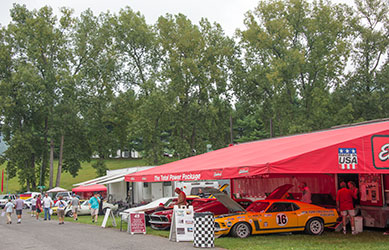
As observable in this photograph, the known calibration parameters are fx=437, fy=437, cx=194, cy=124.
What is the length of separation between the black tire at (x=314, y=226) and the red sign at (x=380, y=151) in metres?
2.95

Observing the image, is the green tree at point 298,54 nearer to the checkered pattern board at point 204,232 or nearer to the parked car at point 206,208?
the parked car at point 206,208

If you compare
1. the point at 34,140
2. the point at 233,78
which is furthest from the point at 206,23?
the point at 34,140

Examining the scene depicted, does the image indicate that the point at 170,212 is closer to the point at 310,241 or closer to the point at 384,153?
the point at 310,241

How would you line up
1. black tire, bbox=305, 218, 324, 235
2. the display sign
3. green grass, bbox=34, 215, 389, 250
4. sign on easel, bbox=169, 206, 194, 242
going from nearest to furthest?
green grass, bbox=34, 215, 389, 250, sign on easel, bbox=169, 206, 194, 242, black tire, bbox=305, 218, 324, 235, the display sign

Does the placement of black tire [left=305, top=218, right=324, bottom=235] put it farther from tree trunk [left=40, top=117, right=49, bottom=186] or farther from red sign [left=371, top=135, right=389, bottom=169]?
tree trunk [left=40, top=117, right=49, bottom=186]

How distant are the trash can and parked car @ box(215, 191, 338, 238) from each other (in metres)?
Answer: 1.44

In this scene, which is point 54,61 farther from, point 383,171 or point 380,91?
point 383,171

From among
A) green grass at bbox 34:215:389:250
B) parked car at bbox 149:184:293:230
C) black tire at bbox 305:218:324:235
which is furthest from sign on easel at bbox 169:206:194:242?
black tire at bbox 305:218:324:235

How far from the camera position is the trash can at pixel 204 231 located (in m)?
11.7

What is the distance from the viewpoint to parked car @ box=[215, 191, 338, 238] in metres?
13.4

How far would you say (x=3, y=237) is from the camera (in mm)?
16703

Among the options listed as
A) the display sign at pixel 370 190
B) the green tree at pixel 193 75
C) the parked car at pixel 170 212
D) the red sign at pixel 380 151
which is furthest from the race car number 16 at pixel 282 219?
the green tree at pixel 193 75

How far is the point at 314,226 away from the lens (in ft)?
45.5

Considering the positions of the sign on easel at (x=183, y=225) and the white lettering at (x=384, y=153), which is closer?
the white lettering at (x=384, y=153)
